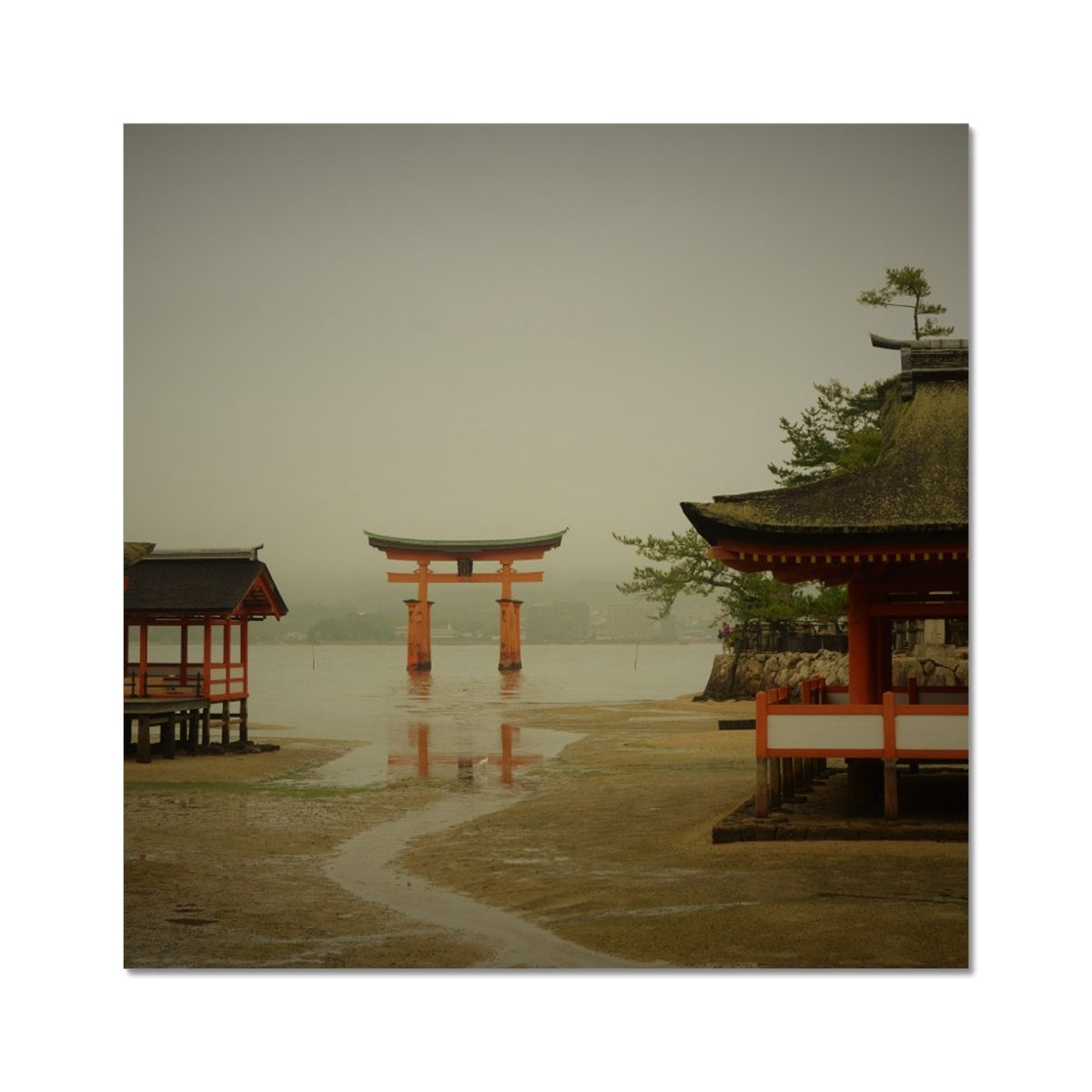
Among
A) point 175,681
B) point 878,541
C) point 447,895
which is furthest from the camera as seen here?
point 175,681

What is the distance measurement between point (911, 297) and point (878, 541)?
1184mm

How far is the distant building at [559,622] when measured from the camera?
23.7 feet

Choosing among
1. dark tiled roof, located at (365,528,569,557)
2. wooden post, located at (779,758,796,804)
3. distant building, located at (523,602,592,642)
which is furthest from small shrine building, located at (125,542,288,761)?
wooden post, located at (779,758,796,804)

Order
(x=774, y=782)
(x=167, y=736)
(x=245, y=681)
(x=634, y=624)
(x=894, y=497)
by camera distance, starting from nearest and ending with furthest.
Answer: (x=894, y=497)
(x=774, y=782)
(x=634, y=624)
(x=245, y=681)
(x=167, y=736)

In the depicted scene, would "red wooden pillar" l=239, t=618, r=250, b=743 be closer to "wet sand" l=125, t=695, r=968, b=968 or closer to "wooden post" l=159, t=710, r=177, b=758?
"wooden post" l=159, t=710, r=177, b=758

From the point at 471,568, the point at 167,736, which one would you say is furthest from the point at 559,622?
the point at 167,736

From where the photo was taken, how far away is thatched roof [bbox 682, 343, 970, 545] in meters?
6.50

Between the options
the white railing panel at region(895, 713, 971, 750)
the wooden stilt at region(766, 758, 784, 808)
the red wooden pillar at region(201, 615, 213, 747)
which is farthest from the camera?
the red wooden pillar at region(201, 615, 213, 747)

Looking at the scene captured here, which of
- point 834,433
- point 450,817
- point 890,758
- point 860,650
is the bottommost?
point 450,817

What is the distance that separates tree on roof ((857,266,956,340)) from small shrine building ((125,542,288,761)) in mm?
3352

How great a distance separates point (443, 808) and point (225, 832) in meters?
1.09

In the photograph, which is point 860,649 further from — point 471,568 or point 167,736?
point 167,736

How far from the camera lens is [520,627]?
7238 mm

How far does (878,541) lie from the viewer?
6.60 metres
